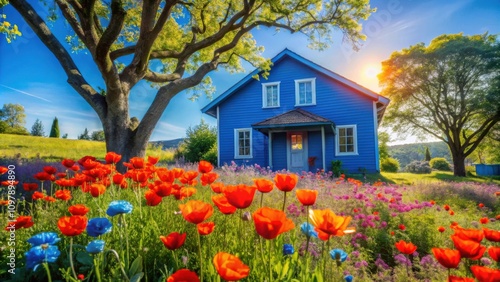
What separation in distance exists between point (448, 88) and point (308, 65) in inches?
384

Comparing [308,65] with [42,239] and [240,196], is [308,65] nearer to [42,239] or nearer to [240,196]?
[240,196]

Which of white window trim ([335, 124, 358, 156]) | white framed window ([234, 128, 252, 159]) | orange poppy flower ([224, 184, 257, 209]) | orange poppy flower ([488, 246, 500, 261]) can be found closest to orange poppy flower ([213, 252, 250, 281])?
orange poppy flower ([224, 184, 257, 209])

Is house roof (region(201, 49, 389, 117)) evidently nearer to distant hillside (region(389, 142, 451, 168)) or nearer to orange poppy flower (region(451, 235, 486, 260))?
orange poppy flower (region(451, 235, 486, 260))

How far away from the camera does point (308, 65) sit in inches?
501

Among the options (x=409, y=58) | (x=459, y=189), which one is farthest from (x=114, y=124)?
(x=409, y=58)

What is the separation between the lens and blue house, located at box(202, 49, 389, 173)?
1172 cm

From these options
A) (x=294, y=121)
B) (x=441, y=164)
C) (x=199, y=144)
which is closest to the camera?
(x=294, y=121)

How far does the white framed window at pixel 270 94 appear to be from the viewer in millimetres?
13156

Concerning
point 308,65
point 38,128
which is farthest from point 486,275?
point 308,65

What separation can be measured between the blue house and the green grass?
6241mm

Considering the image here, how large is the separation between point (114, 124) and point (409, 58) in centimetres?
1879

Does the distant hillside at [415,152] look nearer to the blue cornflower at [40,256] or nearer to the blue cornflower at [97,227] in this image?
the blue cornflower at [97,227]

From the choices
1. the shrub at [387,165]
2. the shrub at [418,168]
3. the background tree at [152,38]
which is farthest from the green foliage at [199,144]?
the shrub at [418,168]

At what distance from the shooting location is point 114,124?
21.8 ft
